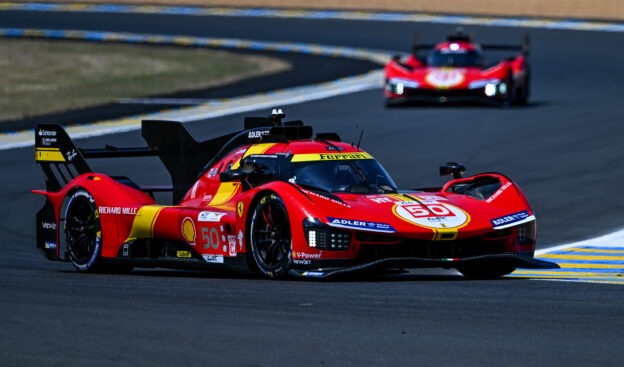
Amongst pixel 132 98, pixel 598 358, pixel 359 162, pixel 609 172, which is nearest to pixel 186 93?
pixel 132 98

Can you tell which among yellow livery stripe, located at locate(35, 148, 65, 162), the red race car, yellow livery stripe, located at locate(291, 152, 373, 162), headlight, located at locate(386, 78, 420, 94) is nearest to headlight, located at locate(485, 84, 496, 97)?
the red race car

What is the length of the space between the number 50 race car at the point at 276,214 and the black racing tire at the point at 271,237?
0.04 ft

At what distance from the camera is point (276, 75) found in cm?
3781

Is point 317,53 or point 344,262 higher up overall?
point 317,53

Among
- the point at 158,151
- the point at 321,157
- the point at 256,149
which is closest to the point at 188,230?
the point at 256,149

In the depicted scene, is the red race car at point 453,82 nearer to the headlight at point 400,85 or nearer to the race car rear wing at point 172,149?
the headlight at point 400,85

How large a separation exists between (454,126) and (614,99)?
5.51 meters

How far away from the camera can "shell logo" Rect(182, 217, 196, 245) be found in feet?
44.4

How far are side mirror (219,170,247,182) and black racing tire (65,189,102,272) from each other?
1.65 metres

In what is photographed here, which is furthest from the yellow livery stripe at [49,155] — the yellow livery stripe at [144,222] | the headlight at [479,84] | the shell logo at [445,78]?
the headlight at [479,84]

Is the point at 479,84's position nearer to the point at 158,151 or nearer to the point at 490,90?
the point at 490,90

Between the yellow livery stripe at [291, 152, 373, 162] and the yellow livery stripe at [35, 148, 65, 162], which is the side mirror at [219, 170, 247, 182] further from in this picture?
the yellow livery stripe at [35, 148, 65, 162]

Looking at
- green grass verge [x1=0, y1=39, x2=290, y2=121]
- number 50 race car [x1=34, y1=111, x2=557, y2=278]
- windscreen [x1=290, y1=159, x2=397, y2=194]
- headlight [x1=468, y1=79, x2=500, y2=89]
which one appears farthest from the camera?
green grass verge [x1=0, y1=39, x2=290, y2=121]

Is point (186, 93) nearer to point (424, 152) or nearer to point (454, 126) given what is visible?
point (454, 126)
